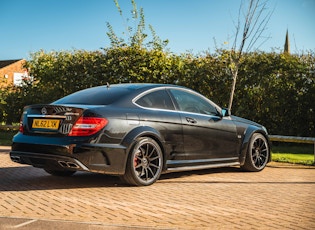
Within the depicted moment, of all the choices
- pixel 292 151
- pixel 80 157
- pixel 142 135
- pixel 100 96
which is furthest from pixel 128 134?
pixel 292 151

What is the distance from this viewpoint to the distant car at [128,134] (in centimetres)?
633

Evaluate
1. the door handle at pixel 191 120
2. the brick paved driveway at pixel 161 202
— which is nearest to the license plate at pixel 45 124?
the brick paved driveway at pixel 161 202

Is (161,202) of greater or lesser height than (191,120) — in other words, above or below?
below

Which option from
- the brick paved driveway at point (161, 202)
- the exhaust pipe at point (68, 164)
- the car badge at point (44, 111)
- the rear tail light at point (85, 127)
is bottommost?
the brick paved driveway at point (161, 202)

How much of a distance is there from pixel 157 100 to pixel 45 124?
1.78m

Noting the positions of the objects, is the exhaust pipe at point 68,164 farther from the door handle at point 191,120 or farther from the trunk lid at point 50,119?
the door handle at point 191,120

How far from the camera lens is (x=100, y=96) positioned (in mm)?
7113

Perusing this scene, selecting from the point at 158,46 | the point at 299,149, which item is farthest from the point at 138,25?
the point at 299,149

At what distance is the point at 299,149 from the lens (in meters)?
14.1

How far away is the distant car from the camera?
6328 millimetres

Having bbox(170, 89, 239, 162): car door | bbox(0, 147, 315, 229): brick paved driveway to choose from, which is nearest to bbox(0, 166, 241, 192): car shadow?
bbox(0, 147, 315, 229): brick paved driveway

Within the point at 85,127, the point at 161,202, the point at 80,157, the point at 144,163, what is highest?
the point at 85,127

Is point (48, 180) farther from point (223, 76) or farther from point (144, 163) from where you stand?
point (223, 76)

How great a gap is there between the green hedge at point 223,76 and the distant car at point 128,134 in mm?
6368
